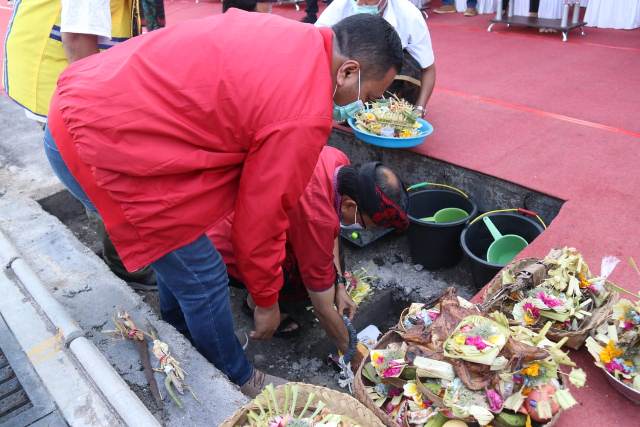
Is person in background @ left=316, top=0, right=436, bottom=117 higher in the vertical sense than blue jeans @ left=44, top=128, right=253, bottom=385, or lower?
higher

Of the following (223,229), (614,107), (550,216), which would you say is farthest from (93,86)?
(614,107)

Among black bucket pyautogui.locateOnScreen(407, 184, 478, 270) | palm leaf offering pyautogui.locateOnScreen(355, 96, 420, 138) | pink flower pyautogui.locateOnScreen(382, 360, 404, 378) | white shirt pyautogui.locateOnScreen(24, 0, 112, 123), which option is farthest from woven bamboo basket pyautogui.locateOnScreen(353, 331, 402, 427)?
palm leaf offering pyautogui.locateOnScreen(355, 96, 420, 138)

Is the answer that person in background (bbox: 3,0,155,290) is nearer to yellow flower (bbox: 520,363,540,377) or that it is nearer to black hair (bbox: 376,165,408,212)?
black hair (bbox: 376,165,408,212)

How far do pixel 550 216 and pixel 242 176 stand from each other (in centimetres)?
237

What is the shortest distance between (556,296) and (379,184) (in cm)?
89

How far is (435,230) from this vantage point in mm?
3338

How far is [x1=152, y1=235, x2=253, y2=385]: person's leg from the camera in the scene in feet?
6.21

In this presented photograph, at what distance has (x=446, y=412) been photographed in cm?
166

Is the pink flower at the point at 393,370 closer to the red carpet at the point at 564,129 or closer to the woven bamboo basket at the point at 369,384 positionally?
the woven bamboo basket at the point at 369,384

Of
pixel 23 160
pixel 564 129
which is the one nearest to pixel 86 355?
pixel 23 160

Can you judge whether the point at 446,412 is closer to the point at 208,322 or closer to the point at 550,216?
the point at 208,322

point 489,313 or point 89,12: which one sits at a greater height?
point 89,12

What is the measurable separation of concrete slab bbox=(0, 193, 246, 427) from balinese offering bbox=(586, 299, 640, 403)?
1.39m

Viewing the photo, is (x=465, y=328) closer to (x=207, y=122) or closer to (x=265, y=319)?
(x=265, y=319)
